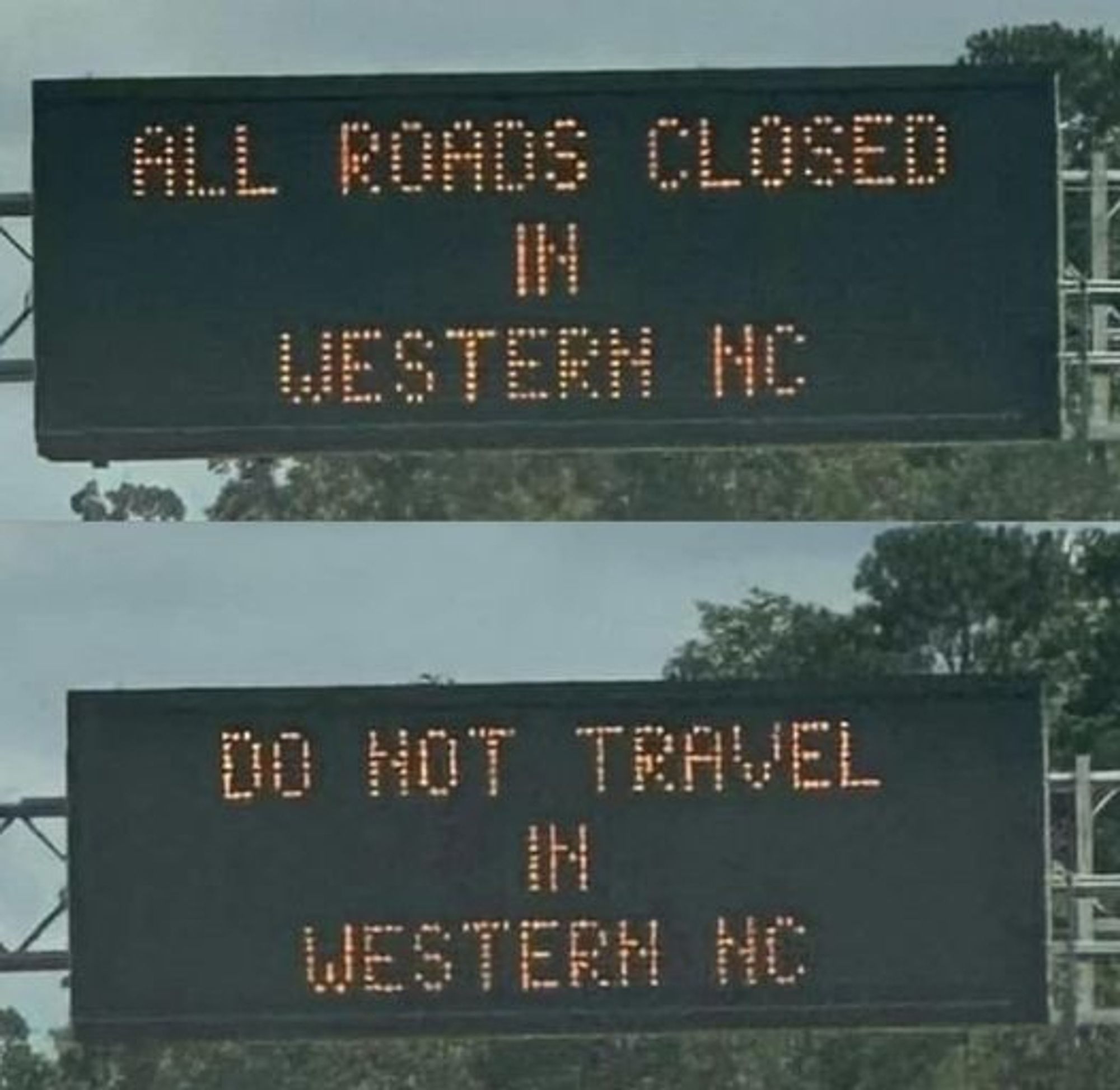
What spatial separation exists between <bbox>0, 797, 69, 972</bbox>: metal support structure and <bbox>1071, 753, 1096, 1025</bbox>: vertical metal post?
262cm

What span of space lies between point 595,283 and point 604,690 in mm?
1170

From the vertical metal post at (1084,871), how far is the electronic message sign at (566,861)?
0.77ft

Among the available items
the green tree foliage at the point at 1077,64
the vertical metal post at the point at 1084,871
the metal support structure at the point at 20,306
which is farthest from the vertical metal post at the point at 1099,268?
the metal support structure at the point at 20,306

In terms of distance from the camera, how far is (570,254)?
15984mm

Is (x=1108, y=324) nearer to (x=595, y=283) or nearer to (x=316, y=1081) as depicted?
(x=595, y=283)

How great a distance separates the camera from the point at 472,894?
16.4 meters

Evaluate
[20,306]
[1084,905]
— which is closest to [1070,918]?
[1084,905]

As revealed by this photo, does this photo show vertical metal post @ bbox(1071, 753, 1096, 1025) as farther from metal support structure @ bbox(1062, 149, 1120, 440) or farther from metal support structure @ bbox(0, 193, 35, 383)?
metal support structure @ bbox(0, 193, 35, 383)

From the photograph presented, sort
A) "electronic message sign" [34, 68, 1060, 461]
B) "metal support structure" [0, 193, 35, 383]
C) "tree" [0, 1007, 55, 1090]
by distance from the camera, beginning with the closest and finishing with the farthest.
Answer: "electronic message sign" [34, 68, 1060, 461], "metal support structure" [0, 193, 35, 383], "tree" [0, 1007, 55, 1090]

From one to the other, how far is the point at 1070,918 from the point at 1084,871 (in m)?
0.16

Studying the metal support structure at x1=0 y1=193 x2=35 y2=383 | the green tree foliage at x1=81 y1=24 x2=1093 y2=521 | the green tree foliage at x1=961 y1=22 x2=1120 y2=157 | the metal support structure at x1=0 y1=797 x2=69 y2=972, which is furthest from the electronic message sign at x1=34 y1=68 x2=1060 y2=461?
the metal support structure at x1=0 y1=797 x2=69 y2=972

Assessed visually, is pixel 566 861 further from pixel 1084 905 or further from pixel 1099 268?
pixel 1099 268

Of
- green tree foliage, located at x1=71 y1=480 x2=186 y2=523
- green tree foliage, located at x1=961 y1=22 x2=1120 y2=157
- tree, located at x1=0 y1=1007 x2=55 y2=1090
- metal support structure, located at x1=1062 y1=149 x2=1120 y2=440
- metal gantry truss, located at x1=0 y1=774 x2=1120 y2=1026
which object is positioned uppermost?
green tree foliage, located at x1=961 y1=22 x2=1120 y2=157

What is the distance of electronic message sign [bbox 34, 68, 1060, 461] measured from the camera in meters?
15.9
